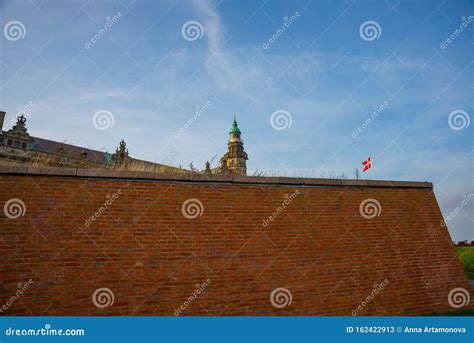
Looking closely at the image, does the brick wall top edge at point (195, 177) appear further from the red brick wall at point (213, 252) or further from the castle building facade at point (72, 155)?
the castle building facade at point (72, 155)

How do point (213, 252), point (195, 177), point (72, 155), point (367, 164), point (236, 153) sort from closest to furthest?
point (213, 252), point (195, 177), point (72, 155), point (367, 164), point (236, 153)

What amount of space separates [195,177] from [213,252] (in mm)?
1586

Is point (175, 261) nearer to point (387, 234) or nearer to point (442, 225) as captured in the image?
point (387, 234)

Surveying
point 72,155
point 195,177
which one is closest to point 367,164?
point 195,177

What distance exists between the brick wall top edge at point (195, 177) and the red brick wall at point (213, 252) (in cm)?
12

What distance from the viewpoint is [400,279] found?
20.7 ft

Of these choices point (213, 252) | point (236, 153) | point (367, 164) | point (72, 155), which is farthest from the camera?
point (236, 153)

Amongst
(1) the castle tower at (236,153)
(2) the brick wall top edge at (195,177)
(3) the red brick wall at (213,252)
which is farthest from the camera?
(1) the castle tower at (236,153)

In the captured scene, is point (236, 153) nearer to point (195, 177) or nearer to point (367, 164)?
point (367, 164)

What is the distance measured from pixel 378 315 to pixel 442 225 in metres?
3.31

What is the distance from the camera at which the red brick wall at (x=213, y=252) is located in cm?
473

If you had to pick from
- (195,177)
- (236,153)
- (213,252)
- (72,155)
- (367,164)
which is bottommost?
(213,252)

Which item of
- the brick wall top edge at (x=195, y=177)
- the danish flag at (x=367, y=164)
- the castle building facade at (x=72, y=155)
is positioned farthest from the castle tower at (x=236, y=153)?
the brick wall top edge at (x=195, y=177)

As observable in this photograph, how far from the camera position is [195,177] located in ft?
19.0
